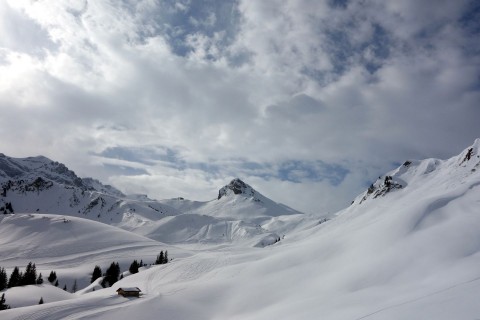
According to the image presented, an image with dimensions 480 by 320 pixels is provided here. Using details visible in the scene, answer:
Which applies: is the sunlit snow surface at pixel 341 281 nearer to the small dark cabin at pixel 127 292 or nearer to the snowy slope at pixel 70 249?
the small dark cabin at pixel 127 292

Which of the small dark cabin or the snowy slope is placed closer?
the small dark cabin

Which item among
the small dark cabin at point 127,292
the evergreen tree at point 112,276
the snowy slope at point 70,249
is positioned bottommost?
the small dark cabin at point 127,292

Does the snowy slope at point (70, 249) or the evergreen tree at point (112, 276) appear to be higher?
the snowy slope at point (70, 249)

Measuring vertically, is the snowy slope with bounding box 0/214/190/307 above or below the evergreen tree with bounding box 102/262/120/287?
above

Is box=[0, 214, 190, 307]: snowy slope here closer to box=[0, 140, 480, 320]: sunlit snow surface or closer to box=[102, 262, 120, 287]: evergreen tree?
box=[102, 262, 120, 287]: evergreen tree

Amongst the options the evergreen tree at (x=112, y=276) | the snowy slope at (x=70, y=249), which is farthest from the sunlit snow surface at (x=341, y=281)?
the snowy slope at (x=70, y=249)

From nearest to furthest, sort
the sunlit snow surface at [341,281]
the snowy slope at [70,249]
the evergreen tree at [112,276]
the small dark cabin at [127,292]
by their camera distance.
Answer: the sunlit snow surface at [341,281], the small dark cabin at [127,292], the evergreen tree at [112,276], the snowy slope at [70,249]

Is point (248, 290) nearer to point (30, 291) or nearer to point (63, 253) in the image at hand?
point (30, 291)

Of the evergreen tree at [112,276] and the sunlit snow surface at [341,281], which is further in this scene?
the evergreen tree at [112,276]

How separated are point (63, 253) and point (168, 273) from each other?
385ft

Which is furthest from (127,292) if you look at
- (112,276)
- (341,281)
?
(112,276)

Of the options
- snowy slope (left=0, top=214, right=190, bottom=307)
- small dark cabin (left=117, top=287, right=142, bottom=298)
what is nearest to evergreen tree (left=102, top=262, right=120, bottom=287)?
snowy slope (left=0, top=214, right=190, bottom=307)

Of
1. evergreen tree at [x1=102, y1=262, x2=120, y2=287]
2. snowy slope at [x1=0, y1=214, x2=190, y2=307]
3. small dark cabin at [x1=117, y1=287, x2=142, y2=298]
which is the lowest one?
small dark cabin at [x1=117, y1=287, x2=142, y2=298]

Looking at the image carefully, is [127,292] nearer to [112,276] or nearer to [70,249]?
[112,276]
